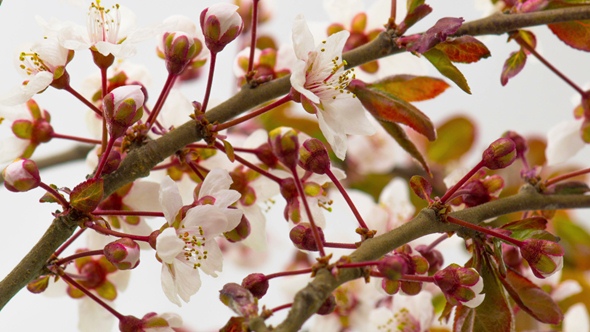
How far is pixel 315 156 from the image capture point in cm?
61

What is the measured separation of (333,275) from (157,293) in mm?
1567

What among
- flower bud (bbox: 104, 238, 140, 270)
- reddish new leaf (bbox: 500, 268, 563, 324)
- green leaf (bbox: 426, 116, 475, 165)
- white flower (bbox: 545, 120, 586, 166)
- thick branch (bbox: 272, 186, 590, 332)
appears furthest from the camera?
green leaf (bbox: 426, 116, 475, 165)

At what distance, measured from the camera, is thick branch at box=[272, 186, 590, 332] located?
1.61 feet

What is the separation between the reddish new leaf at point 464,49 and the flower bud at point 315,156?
15 centimetres

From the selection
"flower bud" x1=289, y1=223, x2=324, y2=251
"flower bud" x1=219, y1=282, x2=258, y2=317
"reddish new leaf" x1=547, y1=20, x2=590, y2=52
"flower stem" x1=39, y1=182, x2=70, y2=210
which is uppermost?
"reddish new leaf" x1=547, y1=20, x2=590, y2=52

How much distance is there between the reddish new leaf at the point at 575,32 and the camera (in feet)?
2.46

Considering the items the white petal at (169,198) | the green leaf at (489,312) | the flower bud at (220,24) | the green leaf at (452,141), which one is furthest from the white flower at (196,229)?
the green leaf at (452,141)

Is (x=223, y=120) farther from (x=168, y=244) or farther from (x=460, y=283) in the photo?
(x=460, y=283)

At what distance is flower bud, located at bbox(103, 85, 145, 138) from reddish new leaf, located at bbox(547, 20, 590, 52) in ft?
1.35

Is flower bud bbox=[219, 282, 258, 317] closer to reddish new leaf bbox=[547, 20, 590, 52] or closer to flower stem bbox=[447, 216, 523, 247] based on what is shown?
flower stem bbox=[447, 216, 523, 247]

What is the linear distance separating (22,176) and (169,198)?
0.11 metres

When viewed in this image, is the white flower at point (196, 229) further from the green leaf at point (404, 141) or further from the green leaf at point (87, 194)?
the green leaf at point (404, 141)

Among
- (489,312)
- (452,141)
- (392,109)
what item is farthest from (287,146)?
(452,141)

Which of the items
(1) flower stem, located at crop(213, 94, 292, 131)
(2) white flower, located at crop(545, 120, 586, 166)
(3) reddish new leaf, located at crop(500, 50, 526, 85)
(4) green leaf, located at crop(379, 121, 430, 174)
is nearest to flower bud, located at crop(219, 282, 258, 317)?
(1) flower stem, located at crop(213, 94, 292, 131)
